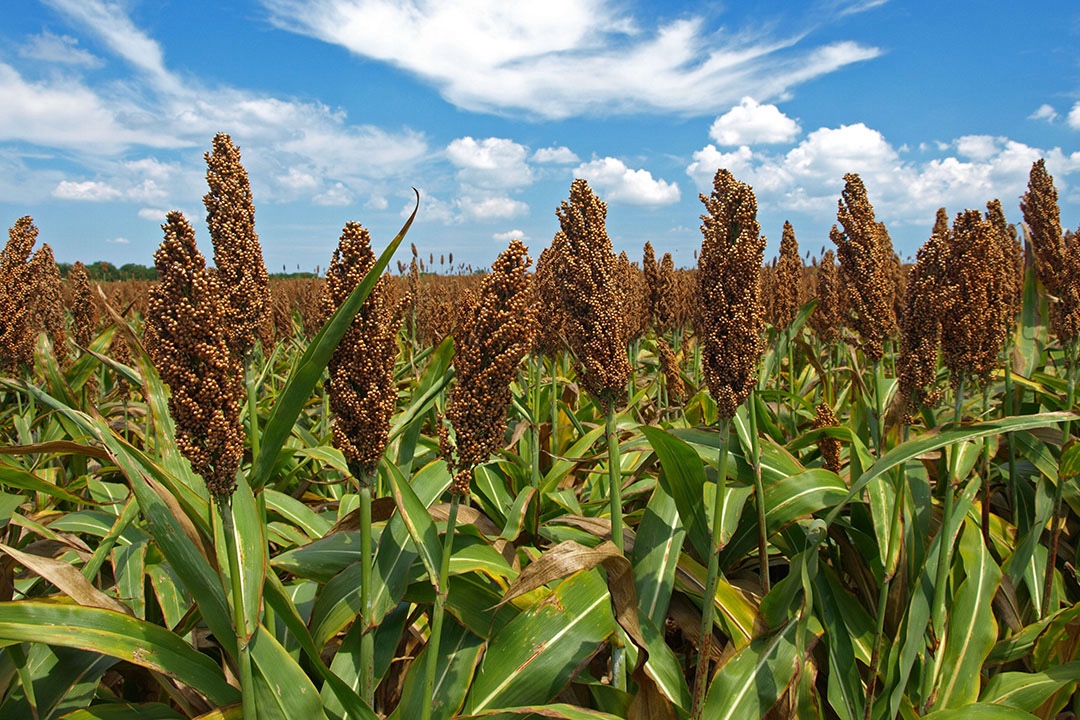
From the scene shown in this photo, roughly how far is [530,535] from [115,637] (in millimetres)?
1816

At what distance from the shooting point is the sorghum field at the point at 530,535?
1.73m

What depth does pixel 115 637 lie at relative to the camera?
189 centimetres

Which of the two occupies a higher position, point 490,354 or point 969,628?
point 490,354

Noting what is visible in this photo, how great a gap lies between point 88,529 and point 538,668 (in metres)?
2.53

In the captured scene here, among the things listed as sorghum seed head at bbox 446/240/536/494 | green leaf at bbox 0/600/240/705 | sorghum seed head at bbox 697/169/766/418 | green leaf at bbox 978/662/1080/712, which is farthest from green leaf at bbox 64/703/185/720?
green leaf at bbox 978/662/1080/712

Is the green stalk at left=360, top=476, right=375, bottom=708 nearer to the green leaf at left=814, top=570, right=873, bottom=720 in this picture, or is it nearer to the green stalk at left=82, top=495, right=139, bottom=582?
the green stalk at left=82, top=495, right=139, bottom=582

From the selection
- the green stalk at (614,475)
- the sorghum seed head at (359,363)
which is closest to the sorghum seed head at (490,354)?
the sorghum seed head at (359,363)

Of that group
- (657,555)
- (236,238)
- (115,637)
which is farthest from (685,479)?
(115,637)

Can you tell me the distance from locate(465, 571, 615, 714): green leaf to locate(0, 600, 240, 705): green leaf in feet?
2.77

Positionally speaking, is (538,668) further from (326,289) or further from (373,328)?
(326,289)

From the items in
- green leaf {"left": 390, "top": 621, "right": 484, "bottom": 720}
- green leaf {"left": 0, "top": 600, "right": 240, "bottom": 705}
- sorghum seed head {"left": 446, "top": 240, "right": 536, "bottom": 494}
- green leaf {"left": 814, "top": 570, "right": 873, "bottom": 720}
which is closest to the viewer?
sorghum seed head {"left": 446, "top": 240, "right": 536, "bottom": 494}

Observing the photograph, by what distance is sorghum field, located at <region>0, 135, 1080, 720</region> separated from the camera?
1.73 meters

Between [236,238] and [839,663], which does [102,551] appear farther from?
[839,663]

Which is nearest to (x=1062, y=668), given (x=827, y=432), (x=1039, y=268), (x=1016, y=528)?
(x=1016, y=528)
